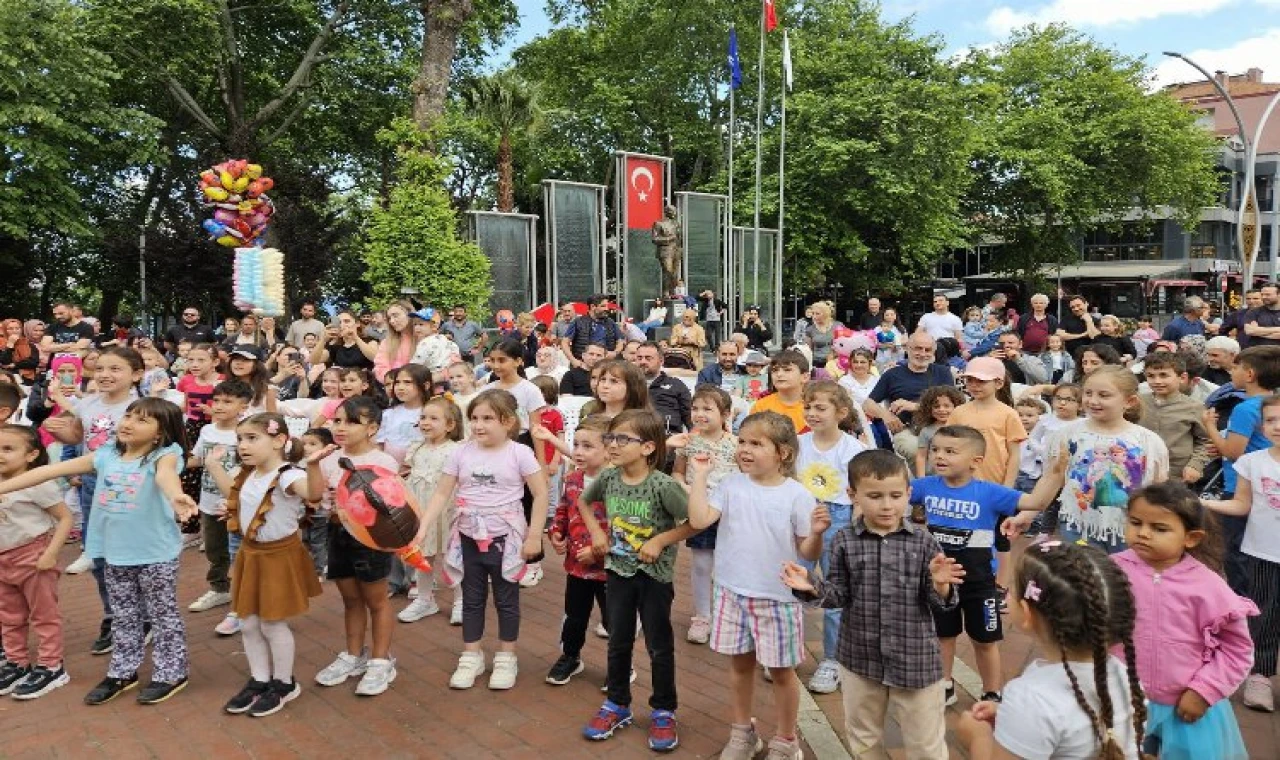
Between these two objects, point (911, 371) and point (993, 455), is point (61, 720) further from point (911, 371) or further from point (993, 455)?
point (911, 371)

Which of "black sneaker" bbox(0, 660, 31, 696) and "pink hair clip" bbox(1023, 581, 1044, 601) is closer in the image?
"pink hair clip" bbox(1023, 581, 1044, 601)

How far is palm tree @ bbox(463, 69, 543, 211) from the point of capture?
22844 millimetres

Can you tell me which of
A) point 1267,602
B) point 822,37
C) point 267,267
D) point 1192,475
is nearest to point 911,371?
point 1192,475

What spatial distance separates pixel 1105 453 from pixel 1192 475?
103 centimetres

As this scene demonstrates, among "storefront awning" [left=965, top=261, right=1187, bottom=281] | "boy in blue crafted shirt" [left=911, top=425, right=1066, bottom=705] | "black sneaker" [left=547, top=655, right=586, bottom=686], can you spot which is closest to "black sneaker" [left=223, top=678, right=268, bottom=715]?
"black sneaker" [left=547, top=655, right=586, bottom=686]

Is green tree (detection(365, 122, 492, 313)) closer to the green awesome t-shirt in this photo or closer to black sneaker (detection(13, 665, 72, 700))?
black sneaker (detection(13, 665, 72, 700))

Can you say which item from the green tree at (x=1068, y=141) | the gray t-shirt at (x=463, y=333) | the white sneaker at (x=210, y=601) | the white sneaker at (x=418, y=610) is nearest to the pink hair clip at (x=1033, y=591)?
the white sneaker at (x=418, y=610)

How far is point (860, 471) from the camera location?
3100 mm

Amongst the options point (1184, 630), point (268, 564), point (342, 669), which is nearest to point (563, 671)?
point (342, 669)

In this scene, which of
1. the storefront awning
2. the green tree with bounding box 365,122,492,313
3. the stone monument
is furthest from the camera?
the storefront awning

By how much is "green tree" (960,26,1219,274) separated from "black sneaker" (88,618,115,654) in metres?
31.8

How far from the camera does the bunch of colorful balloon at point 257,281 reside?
1047 centimetres

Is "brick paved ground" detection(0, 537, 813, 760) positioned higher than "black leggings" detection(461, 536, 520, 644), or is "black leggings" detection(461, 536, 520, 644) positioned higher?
"black leggings" detection(461, 536, 520, 644)

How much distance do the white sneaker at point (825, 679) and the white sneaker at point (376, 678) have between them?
7.16ft
